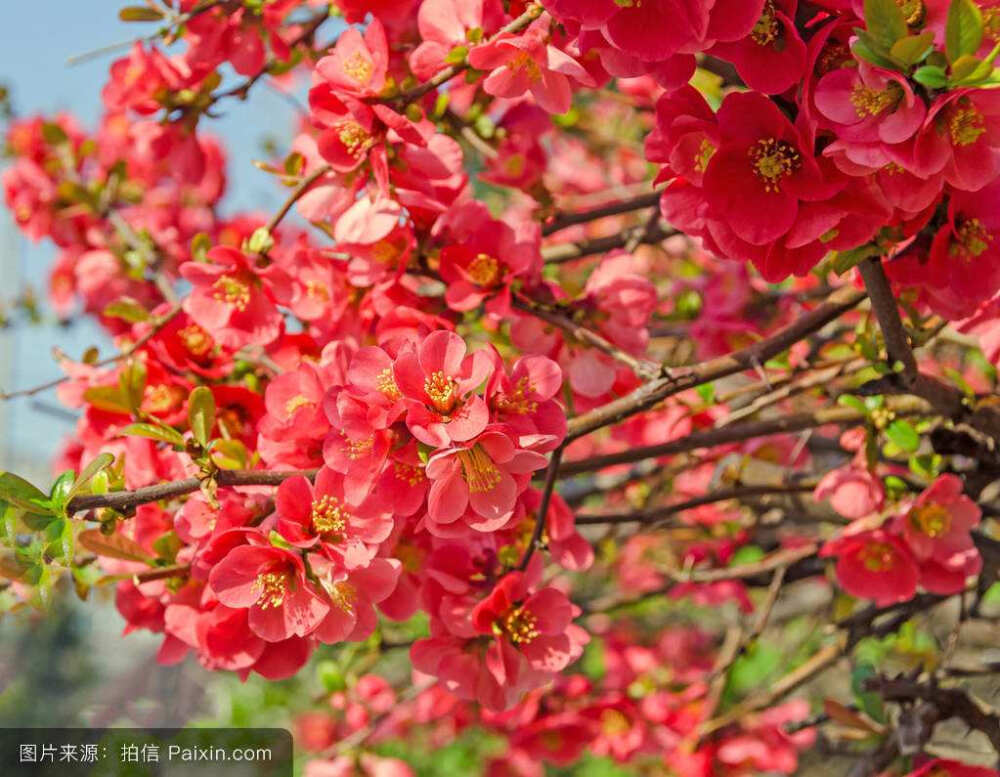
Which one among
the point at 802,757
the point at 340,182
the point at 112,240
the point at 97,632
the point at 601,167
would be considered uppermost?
the point at 340,182

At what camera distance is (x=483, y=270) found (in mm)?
1146

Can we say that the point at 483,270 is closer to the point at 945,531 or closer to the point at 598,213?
the point at 598,213

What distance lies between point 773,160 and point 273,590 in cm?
59

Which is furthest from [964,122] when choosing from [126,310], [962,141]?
[126,310]

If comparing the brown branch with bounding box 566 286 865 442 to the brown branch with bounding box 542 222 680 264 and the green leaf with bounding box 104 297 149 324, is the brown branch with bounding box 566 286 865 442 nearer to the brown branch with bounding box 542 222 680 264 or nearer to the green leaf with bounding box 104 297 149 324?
the brown branch with bounding box 542 222 680 264

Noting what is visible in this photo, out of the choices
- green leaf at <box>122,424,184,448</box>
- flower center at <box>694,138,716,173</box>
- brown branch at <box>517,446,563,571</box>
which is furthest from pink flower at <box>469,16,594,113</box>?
green leaf at <box>122,424,184,448</box>

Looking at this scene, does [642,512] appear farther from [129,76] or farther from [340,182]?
[129,76]

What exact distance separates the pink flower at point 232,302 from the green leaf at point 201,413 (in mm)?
225

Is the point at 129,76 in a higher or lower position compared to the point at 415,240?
higher

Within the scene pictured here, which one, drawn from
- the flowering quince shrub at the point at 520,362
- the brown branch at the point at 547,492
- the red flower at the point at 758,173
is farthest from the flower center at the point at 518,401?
the red flower at the point at 758,173

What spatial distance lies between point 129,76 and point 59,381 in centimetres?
44

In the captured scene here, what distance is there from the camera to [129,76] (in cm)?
138

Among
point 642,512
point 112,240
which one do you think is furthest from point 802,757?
point 112,240

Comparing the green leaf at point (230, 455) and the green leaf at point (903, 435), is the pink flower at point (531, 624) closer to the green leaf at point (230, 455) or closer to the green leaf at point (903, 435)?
the green leaf at point (230, 455)
